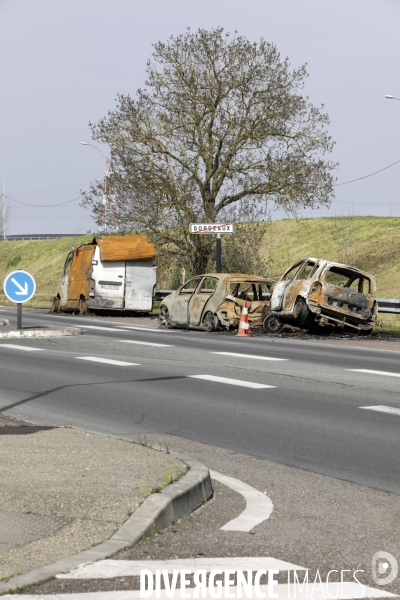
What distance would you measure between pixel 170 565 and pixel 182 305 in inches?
832

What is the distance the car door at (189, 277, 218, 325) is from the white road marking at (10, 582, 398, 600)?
2043 centimetres

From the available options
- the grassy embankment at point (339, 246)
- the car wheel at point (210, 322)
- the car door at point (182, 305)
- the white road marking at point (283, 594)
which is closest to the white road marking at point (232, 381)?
the white road marking at point (283, 594)

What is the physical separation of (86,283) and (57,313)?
378 centimetres

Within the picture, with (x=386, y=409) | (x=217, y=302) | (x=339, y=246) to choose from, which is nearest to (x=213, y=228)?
(x=217, y=302)

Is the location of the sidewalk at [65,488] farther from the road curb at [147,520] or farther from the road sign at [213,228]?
the road sign at [213,228]

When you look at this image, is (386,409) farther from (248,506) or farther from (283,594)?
(283,594)

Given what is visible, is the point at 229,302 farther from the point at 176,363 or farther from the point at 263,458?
the point at 263,458

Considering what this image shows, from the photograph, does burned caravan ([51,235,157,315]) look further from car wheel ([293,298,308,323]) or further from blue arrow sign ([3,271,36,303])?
blue arrow sign ([3,271,36,303])

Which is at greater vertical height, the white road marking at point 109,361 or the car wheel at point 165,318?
the car wheel at point 165,318

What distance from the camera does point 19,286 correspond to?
21.6 metres

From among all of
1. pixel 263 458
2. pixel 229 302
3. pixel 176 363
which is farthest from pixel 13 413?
pixel 229 302

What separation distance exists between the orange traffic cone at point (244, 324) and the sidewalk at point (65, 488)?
15.2 metres

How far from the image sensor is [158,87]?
3794 centimetres

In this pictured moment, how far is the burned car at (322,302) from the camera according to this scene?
2297cm
